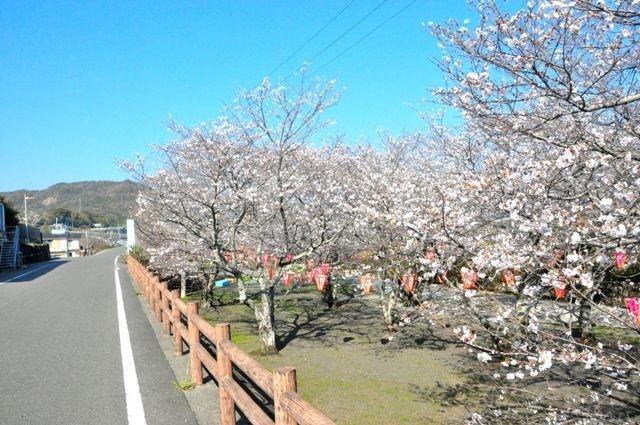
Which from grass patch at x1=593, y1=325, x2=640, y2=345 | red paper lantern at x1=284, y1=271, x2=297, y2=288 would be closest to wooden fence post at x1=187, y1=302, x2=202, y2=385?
red paper lantern at x1=284, y1=271, x2=297, y2=288

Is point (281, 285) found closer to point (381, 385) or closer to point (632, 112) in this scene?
point (381, 385)

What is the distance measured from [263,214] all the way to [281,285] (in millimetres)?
8772

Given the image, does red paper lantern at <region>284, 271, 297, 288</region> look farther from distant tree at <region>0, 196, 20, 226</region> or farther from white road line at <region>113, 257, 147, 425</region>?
distant tree at <region>0, 196, 20, 226</region>

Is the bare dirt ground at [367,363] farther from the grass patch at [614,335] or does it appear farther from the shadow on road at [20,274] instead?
the shadow on road at [20,274]

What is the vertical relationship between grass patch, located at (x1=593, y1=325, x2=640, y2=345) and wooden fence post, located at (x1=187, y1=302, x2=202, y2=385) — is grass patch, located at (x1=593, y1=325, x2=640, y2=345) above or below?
below

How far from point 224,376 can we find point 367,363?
12.0 ft

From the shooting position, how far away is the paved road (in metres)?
5.20

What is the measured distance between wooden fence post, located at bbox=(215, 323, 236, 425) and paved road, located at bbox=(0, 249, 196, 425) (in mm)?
500

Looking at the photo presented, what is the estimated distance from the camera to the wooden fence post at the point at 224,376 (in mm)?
4508

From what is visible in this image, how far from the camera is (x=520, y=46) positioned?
11.3 feet

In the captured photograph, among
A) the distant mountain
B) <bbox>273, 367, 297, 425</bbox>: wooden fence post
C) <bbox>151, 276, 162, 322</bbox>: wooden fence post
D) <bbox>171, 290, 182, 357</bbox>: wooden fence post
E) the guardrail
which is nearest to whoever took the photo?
the guardrail

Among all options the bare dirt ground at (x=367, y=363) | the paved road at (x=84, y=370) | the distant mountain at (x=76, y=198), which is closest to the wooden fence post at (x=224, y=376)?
the paved road at (x=84, y=370)

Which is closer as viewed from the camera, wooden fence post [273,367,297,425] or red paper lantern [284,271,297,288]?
wooden fence post [273,367,297,425]

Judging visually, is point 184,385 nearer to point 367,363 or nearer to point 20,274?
point 367,363
